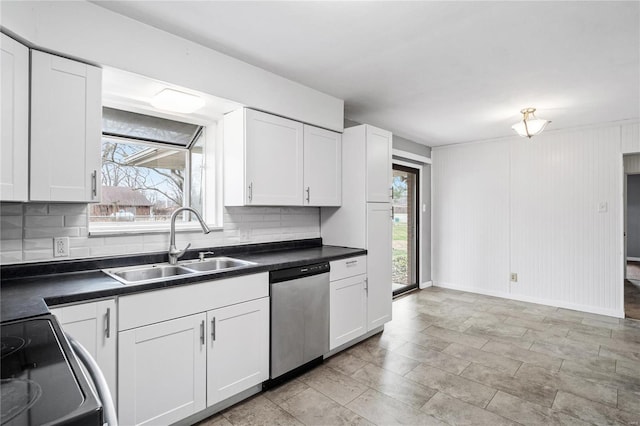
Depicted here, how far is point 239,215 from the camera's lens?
9.79 feet

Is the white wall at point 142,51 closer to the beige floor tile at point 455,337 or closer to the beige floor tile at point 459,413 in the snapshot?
the beige floor tile at point 459,413

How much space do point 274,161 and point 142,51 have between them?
1217mm

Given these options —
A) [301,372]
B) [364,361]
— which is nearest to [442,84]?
[364,361]

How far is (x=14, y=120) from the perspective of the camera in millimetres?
1621

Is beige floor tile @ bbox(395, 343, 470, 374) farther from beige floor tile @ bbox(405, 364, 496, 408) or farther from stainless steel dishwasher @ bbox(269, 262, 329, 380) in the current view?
stainless steel dishwasher @ bbox(269, 262, 329, 380)

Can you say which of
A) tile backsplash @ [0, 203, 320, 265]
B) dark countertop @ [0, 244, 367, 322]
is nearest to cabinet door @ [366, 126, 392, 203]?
dark countertop @ [0, 244, 367, 322]

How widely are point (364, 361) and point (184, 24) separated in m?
2.91

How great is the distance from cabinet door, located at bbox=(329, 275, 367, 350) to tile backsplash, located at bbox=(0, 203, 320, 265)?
0.92m

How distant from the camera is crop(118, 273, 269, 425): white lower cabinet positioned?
5.73ft

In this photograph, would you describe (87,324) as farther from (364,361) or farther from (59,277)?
(364,361)

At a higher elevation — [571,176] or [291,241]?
A: [571,176]

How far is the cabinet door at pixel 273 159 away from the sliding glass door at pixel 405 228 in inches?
98.7

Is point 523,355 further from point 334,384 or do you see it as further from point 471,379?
point 334,384

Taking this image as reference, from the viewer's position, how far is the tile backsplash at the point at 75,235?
1874 mm
